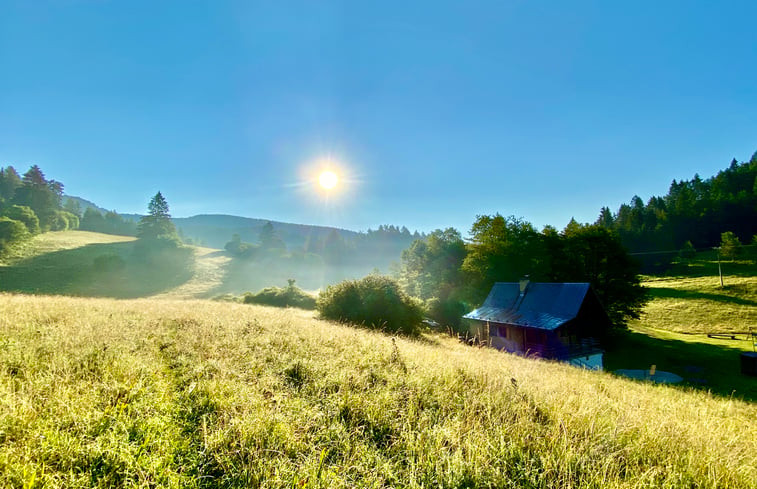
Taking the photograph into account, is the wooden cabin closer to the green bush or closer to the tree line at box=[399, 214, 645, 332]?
the tree line at box=[399, 214, 645, 332]

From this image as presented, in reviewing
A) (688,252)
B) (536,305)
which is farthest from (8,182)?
(688,252)

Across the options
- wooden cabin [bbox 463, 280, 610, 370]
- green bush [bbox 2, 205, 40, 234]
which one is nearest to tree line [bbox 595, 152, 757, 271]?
wooden cabin [bbox 463, 280, 610, 370]


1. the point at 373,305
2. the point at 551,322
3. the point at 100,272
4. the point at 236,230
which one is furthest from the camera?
the point at 236,230

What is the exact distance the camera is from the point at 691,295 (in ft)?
130

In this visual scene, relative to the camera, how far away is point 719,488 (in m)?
3.01

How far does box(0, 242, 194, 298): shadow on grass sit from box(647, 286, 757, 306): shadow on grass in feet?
239

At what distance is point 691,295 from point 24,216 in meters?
104

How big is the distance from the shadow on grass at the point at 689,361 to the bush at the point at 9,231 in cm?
7335

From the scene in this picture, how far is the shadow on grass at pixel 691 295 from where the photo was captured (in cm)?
3476

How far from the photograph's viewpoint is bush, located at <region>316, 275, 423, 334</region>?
2111cm

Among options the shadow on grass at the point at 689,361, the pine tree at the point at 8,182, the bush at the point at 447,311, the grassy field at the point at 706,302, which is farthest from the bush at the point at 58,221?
the grassy field at the point at 706,302

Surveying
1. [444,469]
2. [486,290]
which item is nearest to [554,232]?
[486,290]

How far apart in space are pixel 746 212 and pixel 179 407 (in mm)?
100476

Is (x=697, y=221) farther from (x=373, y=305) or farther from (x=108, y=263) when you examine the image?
(x=108, y=263)
